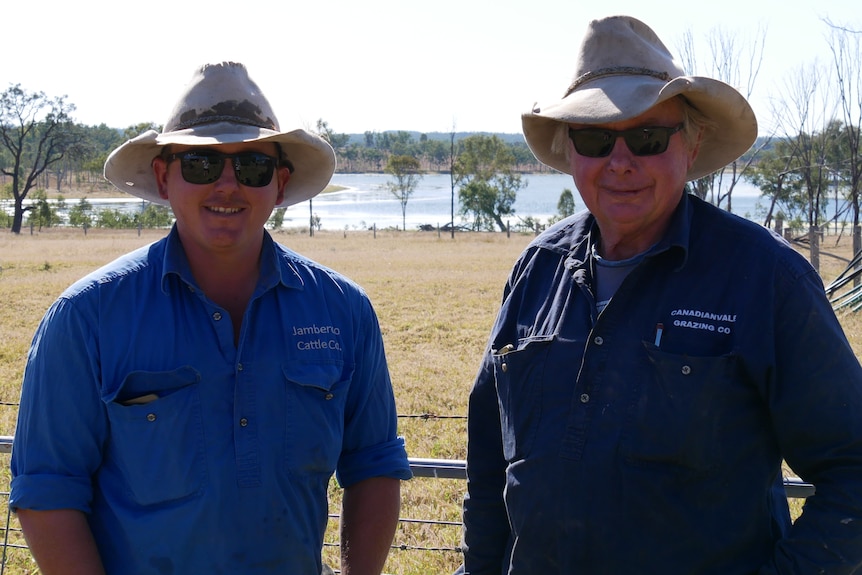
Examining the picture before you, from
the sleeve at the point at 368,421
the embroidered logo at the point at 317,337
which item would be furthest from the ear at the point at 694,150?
the embroidered logo at the point at 317,337

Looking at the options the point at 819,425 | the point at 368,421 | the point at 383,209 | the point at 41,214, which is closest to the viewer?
the point at 819,425

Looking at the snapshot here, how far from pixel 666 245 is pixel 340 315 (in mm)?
935

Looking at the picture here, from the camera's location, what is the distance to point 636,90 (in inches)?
91.8

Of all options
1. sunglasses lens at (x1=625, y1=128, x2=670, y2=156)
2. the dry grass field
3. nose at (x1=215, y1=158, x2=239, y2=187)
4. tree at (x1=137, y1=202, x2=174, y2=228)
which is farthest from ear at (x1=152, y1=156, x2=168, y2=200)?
tree at (x1=137, y1=202, x2=174, y2=228)

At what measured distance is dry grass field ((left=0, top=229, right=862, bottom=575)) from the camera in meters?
5.12

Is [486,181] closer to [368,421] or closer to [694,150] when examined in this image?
[694,150]

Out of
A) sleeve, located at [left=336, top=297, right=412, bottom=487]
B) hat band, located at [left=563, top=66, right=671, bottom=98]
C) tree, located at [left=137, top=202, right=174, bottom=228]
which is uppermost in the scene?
hat band, located at [left=563, top=66, right=671, bottom=98]

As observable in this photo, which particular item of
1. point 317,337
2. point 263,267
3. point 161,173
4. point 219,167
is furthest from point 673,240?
point 161,173

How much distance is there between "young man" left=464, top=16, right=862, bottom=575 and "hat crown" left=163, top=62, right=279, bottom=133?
84 cm

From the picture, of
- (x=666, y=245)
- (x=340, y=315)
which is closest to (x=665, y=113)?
(x=666, y=245)

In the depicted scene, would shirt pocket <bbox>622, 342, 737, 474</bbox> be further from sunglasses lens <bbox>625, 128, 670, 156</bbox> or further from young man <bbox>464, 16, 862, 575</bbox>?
sunglasses lens <bbox>625, 128, 670, 156</bbox>

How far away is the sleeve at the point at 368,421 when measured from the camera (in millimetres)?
2506

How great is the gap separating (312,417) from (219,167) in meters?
0.73

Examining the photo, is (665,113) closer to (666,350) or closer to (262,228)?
(666,350)
